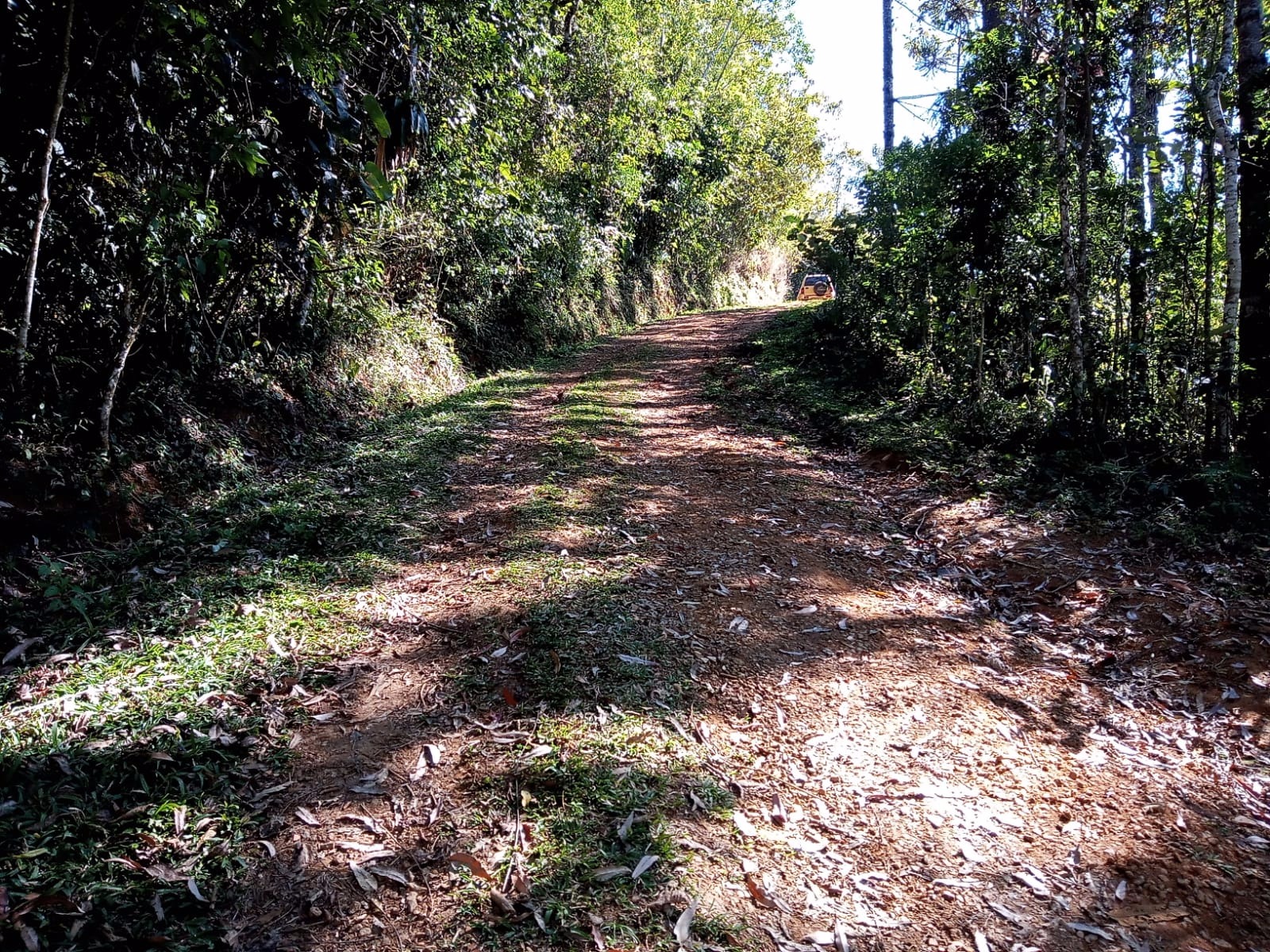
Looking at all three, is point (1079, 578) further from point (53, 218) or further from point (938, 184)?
point (53, 218)

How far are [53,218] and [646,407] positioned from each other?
6.20 meters

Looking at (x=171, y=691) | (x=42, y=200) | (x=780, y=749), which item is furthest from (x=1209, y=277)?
(x=42, y=200)

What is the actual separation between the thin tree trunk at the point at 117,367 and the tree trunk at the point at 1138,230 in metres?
7.73

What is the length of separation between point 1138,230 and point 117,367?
828cm

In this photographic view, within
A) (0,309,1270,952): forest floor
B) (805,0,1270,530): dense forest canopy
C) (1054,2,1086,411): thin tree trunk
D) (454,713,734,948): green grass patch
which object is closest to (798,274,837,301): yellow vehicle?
(805,0,1270,530): dense forest canopy

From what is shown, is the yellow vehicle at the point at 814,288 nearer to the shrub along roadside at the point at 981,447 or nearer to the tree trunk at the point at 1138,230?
the shrub along roadside at the point at 981,447

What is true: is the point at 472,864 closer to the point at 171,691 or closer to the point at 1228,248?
the point at 171,691

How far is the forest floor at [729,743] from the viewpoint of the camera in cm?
211

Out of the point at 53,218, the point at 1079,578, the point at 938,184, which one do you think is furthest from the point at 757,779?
the point at 938,184

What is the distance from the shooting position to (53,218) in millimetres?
4277

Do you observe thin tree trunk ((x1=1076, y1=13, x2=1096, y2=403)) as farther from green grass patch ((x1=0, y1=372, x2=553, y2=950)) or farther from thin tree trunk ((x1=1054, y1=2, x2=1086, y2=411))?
green grass patch ((x1=0, y1=372, x2=553, y2=950))

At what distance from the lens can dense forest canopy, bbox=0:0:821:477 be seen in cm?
379

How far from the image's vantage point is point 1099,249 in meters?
6.46

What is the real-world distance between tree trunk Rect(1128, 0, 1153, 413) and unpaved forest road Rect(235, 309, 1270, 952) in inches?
76.3
